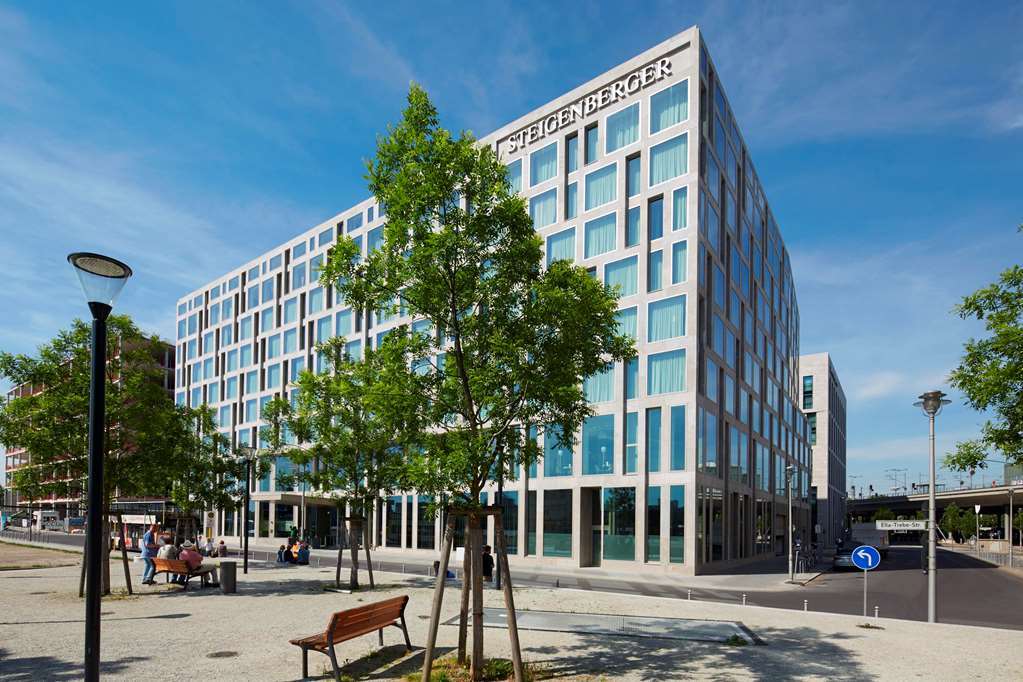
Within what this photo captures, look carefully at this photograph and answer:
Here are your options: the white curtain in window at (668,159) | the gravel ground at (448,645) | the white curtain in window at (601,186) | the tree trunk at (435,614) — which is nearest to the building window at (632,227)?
the white curtain in window at (601,186)

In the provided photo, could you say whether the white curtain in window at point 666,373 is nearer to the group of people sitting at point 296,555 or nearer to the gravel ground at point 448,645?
the group of people sitting at point 296,555

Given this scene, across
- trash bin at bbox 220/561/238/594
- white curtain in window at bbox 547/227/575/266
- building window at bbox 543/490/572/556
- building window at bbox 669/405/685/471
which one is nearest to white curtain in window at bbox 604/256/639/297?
white curtain in window at bbox 547/227/575/266

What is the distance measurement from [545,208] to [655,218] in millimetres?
8937

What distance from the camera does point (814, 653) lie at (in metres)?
14.6

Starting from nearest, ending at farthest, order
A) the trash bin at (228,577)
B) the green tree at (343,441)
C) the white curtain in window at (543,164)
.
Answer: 1. the trash bin at (228,577)
2. the green tree at (343,441)
3. the white curtain in window at (543,164)

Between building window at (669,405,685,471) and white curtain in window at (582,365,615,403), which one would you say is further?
white curtain in window at (582,365,615,403)

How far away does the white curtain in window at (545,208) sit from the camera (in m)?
51.1

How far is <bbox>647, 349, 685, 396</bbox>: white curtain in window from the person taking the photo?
141 feet

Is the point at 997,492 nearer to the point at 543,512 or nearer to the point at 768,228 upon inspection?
the point at 768,228

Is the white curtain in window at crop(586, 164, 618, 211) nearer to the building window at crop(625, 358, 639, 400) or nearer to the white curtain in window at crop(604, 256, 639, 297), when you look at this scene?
the white curtain in window at crop(604, 256, 639, 297)

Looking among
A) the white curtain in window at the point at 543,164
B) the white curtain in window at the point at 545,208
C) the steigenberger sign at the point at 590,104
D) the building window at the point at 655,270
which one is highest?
the steigenberger sign at the point at 590,104

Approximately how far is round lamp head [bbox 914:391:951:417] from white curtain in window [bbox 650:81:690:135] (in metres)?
26.9

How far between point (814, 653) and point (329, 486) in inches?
654

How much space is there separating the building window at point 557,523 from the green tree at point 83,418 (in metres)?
26.7
